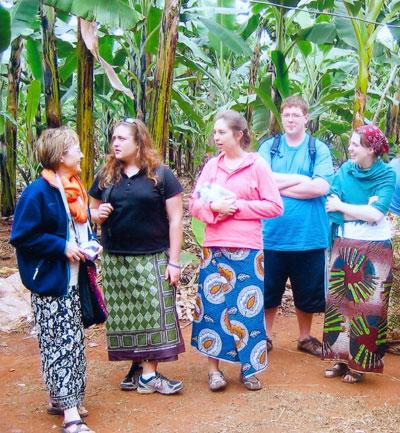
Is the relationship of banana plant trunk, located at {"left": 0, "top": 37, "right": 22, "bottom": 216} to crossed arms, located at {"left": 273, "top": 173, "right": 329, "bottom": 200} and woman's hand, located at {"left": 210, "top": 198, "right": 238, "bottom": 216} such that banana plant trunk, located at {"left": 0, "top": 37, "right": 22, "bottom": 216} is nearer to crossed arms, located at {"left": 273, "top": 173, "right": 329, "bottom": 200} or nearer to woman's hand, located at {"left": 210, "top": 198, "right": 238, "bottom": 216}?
crossed arms, located at {"left": 273, "top": 173, "right": 329, "bottom": 200}

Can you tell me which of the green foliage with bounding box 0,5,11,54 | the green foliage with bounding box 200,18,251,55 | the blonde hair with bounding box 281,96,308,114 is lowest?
the blonde hair with bounding box 281,96,308,114

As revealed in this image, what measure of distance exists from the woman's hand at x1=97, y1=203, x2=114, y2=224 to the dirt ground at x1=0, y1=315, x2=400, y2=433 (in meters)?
1.07

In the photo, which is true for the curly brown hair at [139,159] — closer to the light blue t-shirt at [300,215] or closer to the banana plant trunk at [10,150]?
the light blue t-shirt at [300,215]

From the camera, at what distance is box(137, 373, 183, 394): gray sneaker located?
3.49 m

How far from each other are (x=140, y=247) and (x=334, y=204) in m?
1.18

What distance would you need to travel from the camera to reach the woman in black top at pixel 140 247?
333 centimetres

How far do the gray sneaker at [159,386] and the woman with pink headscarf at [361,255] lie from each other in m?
1.03

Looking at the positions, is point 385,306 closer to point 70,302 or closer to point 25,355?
point 70,302

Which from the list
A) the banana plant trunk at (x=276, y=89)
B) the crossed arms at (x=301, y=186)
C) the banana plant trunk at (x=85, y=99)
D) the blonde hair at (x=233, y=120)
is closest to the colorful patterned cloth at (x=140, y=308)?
the blonde hair at (x=233, y=120)

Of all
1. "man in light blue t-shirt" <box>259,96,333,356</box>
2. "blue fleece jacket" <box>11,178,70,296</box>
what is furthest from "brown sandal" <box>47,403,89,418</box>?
"man in light blue t-shirt" <box>259,96,333,356</box>

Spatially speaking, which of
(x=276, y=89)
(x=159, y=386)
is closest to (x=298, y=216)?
(x=159, y=386)

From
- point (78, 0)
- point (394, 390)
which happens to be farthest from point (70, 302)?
point (78, 0)

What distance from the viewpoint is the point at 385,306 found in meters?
3.59

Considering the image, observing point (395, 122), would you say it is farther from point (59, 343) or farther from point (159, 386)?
point (59, 343)
